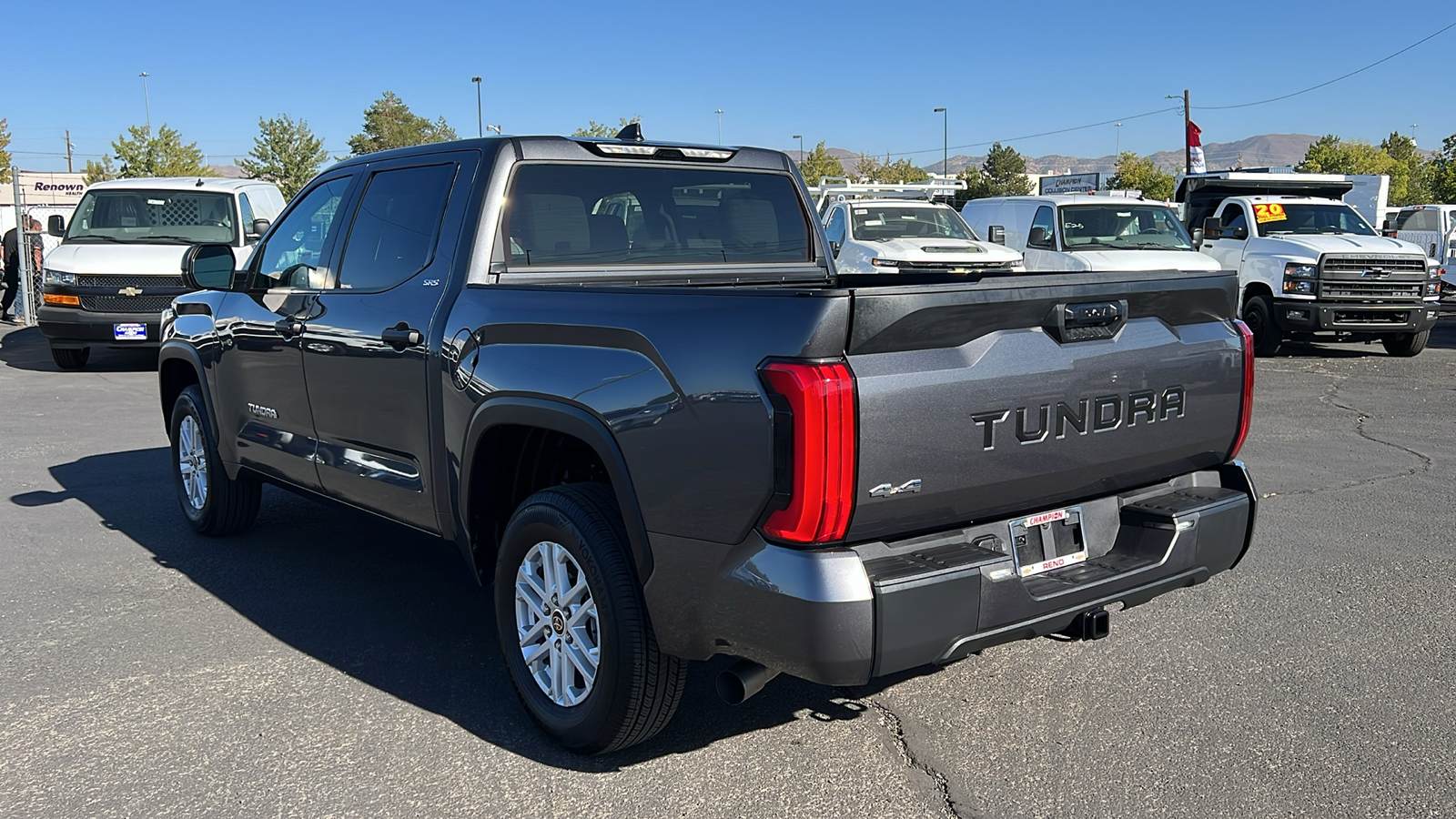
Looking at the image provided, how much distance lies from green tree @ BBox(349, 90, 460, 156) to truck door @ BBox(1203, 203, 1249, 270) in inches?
2781

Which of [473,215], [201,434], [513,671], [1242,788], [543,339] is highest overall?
[473,215]

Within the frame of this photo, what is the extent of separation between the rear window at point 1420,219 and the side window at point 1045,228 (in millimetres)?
12913

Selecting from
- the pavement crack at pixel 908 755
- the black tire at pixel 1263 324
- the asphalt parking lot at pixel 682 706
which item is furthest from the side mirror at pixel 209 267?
the black tire at pixel 1263 324

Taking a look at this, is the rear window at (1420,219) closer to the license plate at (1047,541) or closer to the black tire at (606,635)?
the license plate at (1047,541)

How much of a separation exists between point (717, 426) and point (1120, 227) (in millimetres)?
13925

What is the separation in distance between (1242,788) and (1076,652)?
3.76 ft

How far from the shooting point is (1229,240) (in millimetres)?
15984

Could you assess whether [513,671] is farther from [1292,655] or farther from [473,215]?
[1292,655]

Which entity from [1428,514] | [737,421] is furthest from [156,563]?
[1428,514]

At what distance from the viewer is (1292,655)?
4457 mm

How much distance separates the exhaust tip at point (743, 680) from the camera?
3.18m

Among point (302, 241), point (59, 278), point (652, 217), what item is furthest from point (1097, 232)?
point (59, 278)

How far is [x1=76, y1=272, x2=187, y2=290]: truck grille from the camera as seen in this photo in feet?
46.0

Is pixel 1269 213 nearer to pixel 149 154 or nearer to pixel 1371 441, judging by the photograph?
pixel 1371 441
